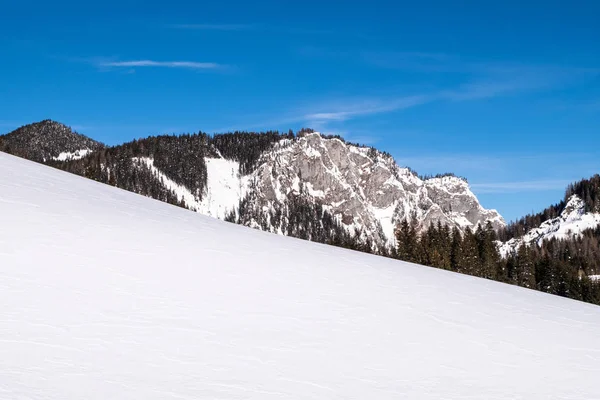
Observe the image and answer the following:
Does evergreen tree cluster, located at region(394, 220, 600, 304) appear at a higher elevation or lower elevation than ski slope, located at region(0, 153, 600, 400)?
higher

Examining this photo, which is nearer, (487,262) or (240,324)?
(240,324)

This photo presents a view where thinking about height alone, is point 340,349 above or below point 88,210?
below

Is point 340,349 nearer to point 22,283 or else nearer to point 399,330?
point 399,330

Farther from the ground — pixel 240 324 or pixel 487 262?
pixel 487 262

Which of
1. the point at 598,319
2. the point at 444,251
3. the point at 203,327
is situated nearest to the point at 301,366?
the point at 203,327

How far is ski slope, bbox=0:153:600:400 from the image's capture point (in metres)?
6.42

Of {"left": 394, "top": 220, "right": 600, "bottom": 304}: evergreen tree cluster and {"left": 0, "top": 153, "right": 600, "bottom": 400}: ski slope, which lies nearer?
{"left": 0, "top": 153, "right": 600, "bottom": 400}: ski slope

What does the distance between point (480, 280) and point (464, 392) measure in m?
9.57

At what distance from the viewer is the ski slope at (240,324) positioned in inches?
253

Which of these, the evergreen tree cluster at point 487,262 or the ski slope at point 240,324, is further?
the evergreen tree cluster at point 487,262

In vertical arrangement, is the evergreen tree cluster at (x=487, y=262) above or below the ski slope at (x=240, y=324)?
above

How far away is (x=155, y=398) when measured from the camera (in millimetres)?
5781

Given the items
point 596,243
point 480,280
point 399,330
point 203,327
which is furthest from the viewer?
point 596,243

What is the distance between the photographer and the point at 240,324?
8.48 m
